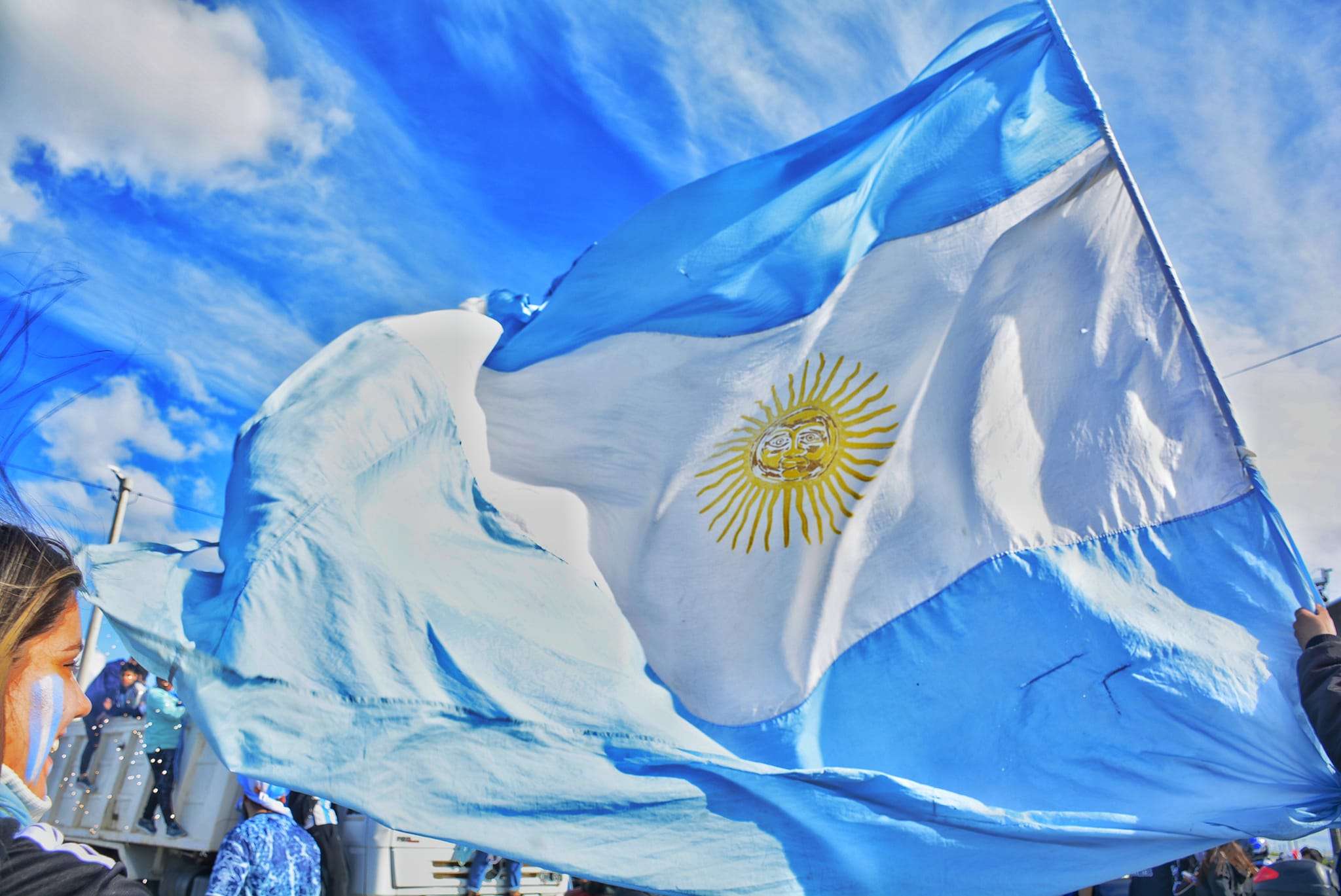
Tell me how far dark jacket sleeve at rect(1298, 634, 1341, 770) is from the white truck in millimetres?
4144

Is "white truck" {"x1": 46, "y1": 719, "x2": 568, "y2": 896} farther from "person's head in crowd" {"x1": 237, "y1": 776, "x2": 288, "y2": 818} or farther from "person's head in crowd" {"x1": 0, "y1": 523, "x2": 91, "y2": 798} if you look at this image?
"person's head in crowd" {"x1": 0, "y1": 523, "x2": 91, "y2": 798}

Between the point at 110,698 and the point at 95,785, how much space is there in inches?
48.7

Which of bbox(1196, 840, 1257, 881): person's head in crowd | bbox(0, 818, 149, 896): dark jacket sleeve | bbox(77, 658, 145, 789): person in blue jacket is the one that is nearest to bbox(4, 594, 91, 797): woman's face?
bbox(0, 818, 149, 896): dark jacket sleeve

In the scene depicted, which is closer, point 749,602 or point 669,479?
point 749,602

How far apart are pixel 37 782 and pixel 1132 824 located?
274 cm

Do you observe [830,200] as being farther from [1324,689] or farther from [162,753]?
[162,753]

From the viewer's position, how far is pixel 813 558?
4.23 m

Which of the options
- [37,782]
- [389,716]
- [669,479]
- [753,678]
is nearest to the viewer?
[37,782]

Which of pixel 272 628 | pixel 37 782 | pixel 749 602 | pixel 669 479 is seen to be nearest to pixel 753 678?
pixel 749 602

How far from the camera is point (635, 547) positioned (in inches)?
190

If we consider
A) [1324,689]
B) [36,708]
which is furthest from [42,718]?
[1324,689]

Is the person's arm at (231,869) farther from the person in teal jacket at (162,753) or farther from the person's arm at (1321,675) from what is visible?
the person's arm at (1321,675)

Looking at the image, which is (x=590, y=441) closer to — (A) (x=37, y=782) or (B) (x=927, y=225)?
(B) (x=927, y=225)

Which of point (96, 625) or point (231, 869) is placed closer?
point (231, 869)
